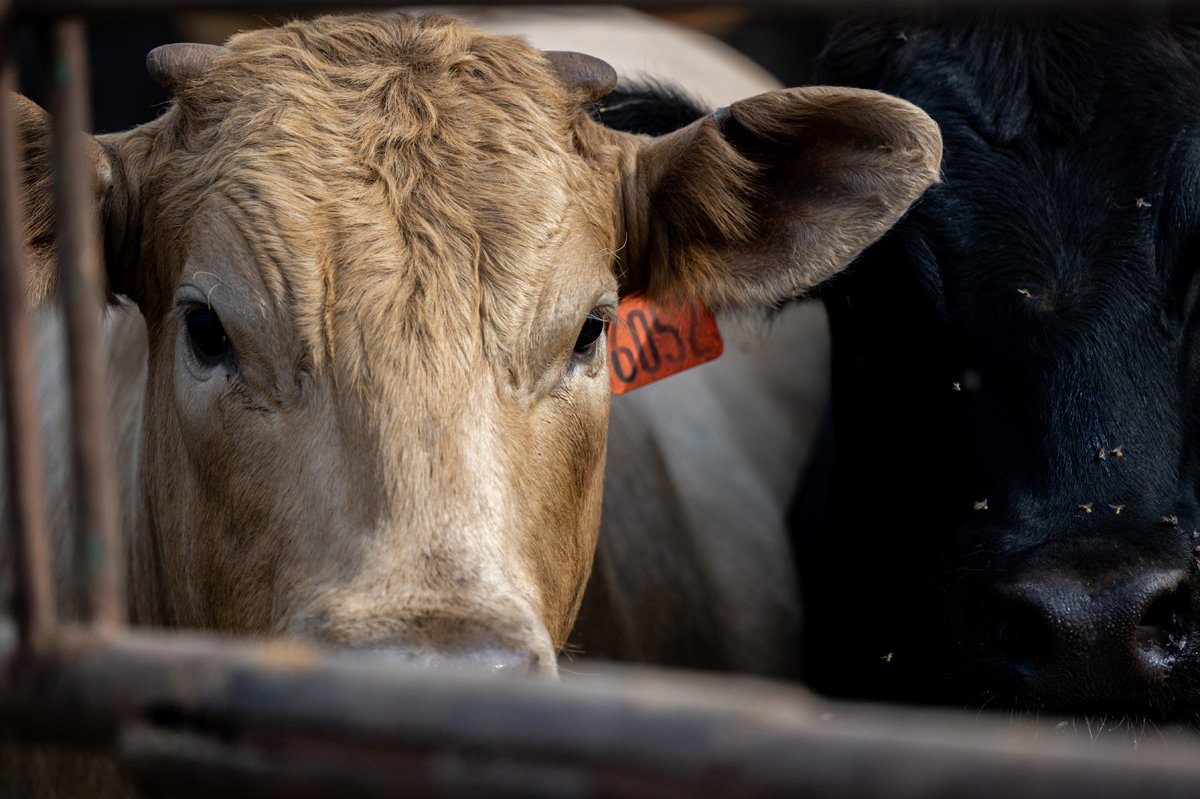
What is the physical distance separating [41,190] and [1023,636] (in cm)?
212

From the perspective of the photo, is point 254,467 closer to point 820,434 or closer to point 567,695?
point 567,695

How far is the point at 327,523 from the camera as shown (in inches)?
79.0

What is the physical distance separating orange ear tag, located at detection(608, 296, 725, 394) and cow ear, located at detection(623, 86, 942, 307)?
15cm

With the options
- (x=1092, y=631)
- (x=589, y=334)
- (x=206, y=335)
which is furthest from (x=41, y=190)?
(x=1092, y=631)

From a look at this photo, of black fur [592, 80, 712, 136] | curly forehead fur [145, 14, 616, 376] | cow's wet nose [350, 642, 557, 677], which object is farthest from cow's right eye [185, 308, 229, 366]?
black fur [592, 80, 712, 136]

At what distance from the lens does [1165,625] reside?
240 centimetres

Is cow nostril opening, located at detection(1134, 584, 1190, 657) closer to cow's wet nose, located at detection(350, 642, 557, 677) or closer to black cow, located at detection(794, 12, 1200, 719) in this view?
black cow, located at detection(794, 12, 1200, 719)

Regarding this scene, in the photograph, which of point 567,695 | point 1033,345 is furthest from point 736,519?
point 567,695

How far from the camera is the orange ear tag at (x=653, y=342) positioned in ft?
9.52

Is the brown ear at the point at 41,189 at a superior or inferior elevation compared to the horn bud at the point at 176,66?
inferior

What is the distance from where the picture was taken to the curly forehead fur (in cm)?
210

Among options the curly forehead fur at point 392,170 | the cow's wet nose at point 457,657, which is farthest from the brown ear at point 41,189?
the cow's wet nose at point 457,657

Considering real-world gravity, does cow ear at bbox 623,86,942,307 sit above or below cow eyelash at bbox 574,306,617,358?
above

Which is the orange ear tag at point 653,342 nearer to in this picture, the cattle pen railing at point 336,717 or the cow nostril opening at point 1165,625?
the cow nostril opening at point 1165,625
